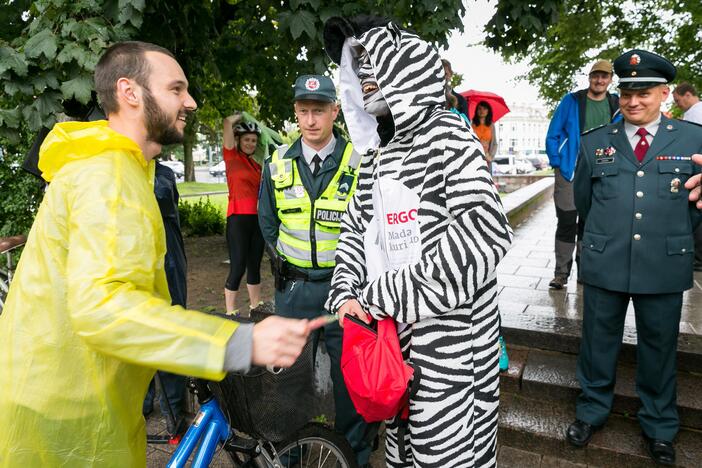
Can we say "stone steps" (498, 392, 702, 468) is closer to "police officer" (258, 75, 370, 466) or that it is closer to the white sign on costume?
"police officer" (258, 75, 370, 466)

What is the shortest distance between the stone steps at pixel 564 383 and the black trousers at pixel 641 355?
23 centimetres

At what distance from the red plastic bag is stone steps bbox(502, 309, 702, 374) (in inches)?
98.9

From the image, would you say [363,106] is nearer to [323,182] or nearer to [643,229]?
[323,182]

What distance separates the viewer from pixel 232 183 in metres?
5.43

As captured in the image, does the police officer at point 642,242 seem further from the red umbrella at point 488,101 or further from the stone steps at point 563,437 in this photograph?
the red umbrella at point 488,101

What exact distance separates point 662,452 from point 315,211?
2397 millimetres

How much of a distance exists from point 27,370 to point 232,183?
4222mm

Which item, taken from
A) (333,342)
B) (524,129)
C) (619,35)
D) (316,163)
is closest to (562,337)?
(333,342)

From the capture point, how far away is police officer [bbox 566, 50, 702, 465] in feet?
8.88

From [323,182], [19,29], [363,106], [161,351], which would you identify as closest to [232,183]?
[19,29]

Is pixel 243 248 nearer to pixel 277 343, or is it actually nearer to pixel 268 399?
pixel 268 399

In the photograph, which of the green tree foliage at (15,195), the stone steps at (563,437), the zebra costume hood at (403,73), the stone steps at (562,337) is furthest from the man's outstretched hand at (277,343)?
the green tree foliage at (15,195)

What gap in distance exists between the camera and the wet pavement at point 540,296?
4.22m

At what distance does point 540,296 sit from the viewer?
199 inches
